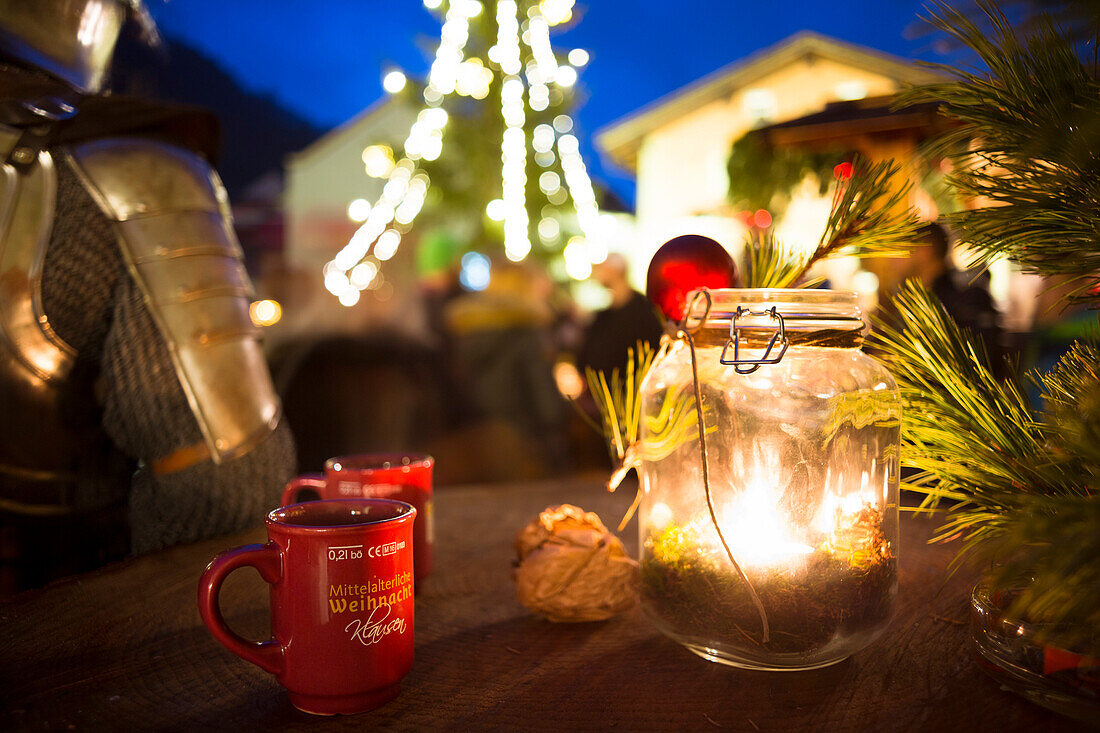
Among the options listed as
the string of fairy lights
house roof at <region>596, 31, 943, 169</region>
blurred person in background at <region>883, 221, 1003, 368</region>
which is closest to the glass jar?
blurred person in background at <region>883, 221, 1003, 368</region>

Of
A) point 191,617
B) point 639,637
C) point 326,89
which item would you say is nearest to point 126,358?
point 191,617

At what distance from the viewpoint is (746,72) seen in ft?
25.6

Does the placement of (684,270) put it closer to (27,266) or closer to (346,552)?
(346,552)

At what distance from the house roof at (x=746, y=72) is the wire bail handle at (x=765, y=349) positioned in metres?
7.55

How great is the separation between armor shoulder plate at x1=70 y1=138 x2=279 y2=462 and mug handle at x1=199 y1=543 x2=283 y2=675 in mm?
445

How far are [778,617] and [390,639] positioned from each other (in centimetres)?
31

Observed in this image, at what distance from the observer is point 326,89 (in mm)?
19250

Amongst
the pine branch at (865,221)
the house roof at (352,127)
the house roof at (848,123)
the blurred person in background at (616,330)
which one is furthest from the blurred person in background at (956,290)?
the house roof at (352,127)

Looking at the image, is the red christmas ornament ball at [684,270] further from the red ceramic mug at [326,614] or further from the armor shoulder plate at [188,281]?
the armor shoulder plate at [188,281]

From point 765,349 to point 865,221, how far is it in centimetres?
18

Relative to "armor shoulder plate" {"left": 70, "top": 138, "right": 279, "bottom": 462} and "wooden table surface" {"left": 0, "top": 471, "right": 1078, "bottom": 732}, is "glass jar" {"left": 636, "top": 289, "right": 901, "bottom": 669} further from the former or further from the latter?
"armor shoulder plate" {"left": 70, "top": 138, "right": 279, "bottom": 462}

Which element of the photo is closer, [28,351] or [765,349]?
[765,349]

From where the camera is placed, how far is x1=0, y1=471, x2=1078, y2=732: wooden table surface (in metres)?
0.51

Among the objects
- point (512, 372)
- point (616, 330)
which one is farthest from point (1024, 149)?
point (512, 372)
